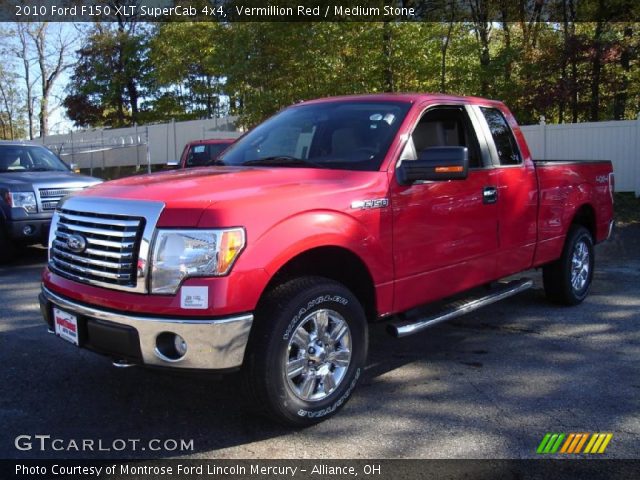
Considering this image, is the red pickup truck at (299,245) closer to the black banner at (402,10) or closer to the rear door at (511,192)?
the rear door at (511,192)

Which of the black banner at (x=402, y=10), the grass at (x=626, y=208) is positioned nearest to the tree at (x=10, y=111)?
the black banner at (x=402, y=10)

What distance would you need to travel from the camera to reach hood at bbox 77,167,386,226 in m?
3.14

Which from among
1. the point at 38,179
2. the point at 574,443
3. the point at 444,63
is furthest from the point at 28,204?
the point at 444,63

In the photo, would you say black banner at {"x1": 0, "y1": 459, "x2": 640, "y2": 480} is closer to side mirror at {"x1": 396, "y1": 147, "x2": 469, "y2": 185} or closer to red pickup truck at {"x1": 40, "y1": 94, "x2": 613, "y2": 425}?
red pickup truck at {"x1": 40, "y1": 94, "x2": 613, "y2": 425}

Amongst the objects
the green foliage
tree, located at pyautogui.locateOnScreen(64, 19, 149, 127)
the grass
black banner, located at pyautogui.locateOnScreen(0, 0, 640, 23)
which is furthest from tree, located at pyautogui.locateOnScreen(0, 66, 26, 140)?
the grass

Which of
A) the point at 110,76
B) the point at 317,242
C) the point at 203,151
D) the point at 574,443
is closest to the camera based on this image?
the point at 574,443

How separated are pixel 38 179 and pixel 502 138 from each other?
6.60 m

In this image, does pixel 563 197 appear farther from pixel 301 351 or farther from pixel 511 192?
pixel 301 351

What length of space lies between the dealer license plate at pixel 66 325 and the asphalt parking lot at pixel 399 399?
52cm

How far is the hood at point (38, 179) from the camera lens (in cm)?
848

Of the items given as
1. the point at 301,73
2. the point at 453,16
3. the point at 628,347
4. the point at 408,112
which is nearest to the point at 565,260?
the point at 628,347

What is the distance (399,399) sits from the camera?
3.97m

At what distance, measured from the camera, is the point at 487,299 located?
4812mm

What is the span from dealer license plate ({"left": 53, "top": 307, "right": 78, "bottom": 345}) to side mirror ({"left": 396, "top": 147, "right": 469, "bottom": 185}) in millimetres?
2214
